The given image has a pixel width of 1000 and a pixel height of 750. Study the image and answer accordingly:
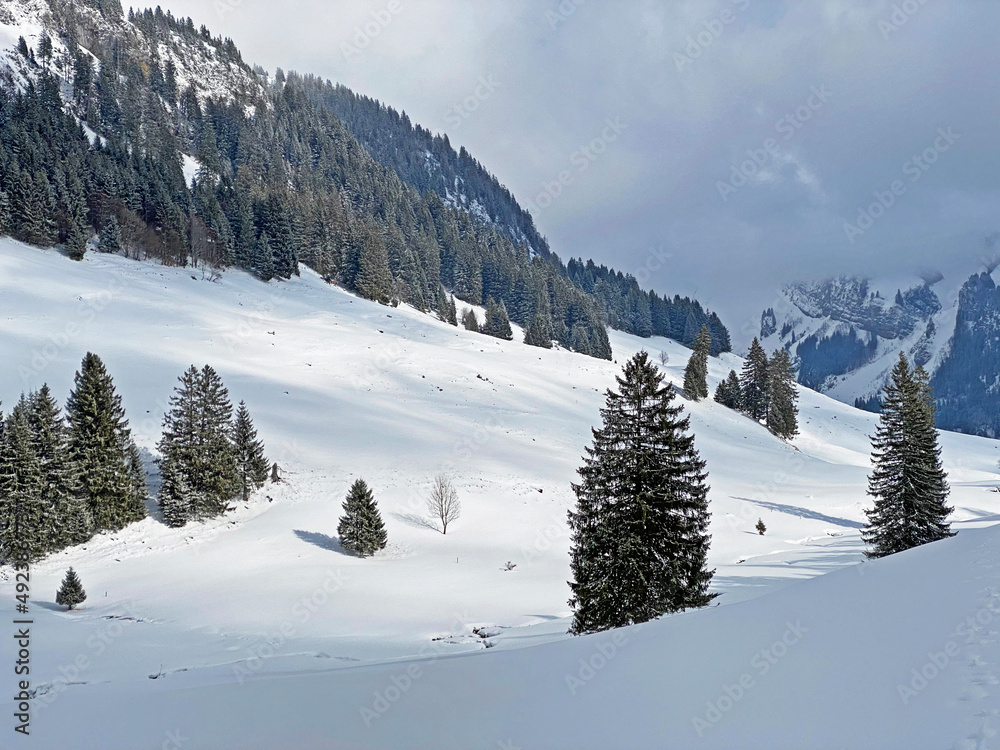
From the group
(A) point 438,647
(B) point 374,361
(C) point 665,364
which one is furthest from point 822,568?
(C) point 665,364

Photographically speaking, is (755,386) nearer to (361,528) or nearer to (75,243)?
(361,528)

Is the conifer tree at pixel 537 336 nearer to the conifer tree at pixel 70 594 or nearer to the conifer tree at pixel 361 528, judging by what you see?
the conifer tree at pixel 361 528

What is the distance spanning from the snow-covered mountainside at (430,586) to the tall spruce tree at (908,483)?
2.66m

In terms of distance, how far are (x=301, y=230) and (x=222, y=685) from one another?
324ft

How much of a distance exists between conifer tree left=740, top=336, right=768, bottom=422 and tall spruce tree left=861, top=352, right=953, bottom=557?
171 ft

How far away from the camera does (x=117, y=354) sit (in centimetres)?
4678

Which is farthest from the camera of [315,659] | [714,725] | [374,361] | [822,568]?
[374,361]

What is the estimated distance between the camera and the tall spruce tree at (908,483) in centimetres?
2411

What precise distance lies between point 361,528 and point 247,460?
11.4 meters

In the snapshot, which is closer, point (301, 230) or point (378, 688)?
point (378, 688)

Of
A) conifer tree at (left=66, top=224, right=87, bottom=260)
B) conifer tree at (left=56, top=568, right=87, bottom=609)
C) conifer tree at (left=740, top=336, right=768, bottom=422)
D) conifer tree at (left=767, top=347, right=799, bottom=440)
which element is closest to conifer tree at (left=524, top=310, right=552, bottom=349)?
conifer tree at (left=740, top=336, right=768, bottom=422)

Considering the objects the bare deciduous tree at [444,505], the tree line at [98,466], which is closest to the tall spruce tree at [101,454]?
the tree line at [98,466]

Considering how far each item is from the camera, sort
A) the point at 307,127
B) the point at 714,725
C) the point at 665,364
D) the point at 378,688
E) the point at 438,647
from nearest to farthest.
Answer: the point at 714,725
the point at 378,688
the point at 438,647
the point at 665,364
the point at 307,127

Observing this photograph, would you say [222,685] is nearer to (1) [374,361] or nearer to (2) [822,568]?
(2) [822,568]
